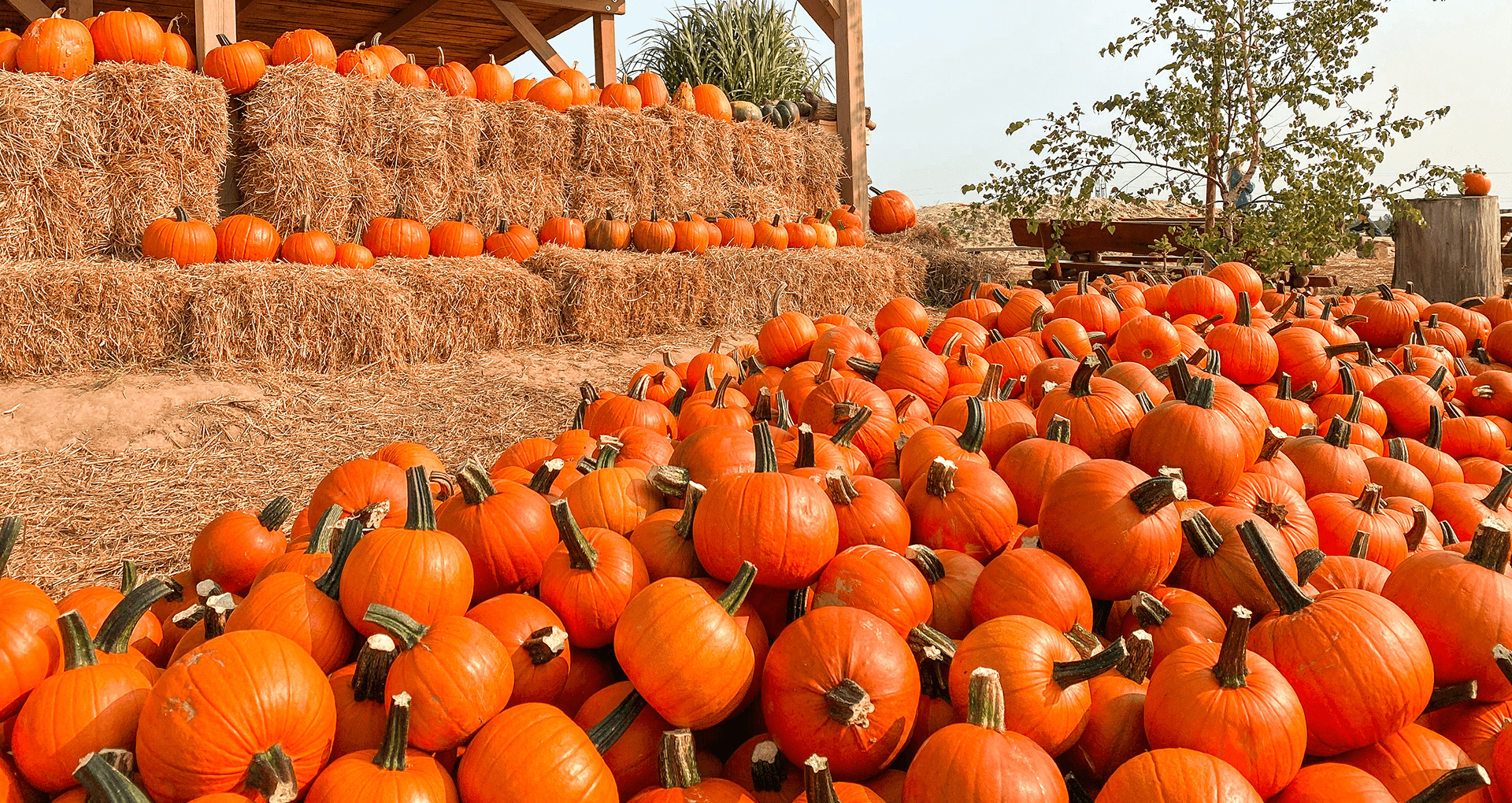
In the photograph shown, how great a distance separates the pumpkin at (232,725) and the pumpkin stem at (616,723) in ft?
1.20

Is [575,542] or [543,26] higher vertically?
[543,26]

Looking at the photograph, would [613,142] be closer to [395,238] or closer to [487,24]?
[395,238]

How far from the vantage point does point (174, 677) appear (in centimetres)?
116

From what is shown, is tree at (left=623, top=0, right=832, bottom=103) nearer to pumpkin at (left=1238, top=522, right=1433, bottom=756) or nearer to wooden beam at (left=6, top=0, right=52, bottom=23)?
wooden beam at (left=6, top=0, right=52, bottom=23)

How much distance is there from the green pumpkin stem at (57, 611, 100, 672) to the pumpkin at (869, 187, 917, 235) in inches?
410

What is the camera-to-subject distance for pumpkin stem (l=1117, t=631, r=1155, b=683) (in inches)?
52.8

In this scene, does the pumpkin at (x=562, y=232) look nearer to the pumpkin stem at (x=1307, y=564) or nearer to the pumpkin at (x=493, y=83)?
the pumpkin at (x=493, y=83)

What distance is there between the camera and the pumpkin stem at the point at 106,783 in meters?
1.04

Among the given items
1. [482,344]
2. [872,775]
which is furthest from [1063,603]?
[482,344]

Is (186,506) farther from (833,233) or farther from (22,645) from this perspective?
(833,233)

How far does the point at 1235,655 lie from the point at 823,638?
55cm

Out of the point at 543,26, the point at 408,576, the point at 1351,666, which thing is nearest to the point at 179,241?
the point at 408,576

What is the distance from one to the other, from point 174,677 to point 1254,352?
9.84ft

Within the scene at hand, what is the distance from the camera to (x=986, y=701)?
1131mm
